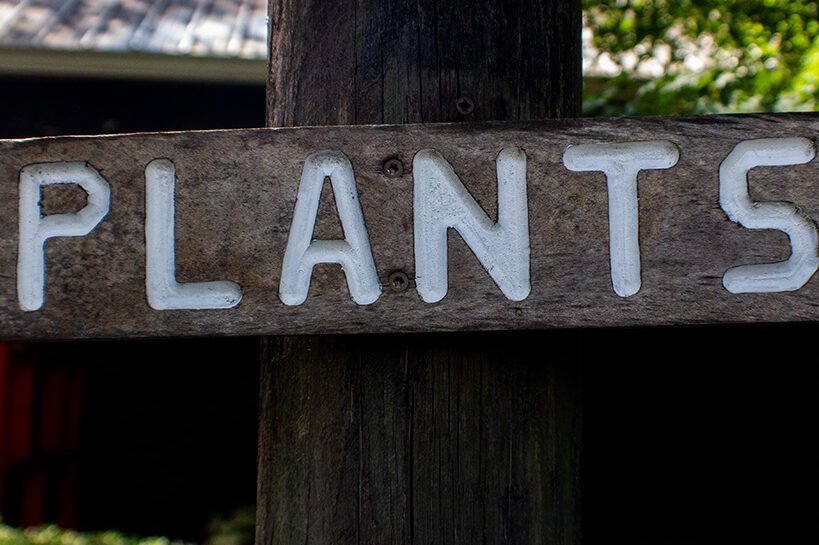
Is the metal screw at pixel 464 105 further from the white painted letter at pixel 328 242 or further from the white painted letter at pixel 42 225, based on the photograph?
the white painted letter at pixel 42 225

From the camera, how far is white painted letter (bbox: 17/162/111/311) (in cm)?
108

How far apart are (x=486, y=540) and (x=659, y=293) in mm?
398

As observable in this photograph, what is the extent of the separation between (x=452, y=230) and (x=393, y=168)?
110mm

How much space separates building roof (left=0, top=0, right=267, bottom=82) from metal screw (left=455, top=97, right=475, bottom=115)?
103 inches

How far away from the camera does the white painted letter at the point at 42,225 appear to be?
42.5 inches

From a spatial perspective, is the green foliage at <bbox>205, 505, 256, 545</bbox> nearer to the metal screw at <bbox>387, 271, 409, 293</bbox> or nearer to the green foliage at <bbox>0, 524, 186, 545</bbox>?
the green foliage at <bbox>0, 524, 186, 545</bbox>

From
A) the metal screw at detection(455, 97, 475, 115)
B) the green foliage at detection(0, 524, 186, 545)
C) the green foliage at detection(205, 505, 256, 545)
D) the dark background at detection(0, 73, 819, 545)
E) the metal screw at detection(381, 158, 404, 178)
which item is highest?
the metal screw at detection(455, 97, 475, 115)

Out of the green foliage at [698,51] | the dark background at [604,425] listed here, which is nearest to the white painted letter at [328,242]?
the green foliage at [698,51]

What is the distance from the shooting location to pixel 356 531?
1098 millimetres

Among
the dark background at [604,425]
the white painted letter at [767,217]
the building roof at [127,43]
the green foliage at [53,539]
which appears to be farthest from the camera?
the dark background at [604,425]

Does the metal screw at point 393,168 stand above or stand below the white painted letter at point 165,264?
above

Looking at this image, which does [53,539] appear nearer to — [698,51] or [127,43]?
[127,43]

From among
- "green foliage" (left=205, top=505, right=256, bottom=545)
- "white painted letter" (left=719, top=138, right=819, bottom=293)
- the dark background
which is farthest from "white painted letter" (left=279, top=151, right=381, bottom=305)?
"green foliage" (left=205, top=505, right=256, bottom=545)

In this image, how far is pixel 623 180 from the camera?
1044 mm
